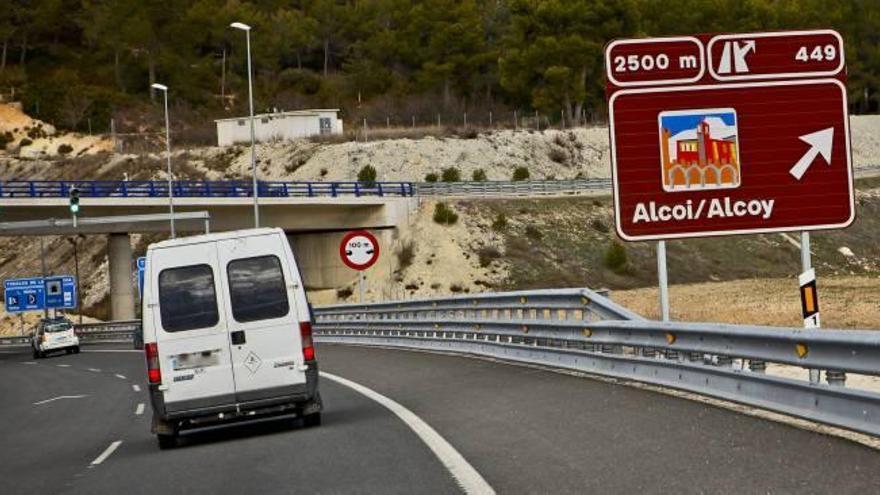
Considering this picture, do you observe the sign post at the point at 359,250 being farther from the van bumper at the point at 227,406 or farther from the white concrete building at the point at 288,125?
the white concrete building at the point at 288,125

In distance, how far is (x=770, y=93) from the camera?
17.9 metres

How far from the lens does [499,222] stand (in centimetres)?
7662

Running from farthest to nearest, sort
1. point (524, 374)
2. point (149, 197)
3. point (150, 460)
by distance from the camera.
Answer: point (149, 197) < point (524, 374) < point (150, 460)

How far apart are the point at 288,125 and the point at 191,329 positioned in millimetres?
93067

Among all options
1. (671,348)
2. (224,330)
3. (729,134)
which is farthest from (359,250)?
(671,348)

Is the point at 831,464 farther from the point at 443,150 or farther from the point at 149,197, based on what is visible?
the point at 443,150

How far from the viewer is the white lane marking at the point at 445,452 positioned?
10242 mm

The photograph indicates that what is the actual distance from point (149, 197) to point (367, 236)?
34.0 metres

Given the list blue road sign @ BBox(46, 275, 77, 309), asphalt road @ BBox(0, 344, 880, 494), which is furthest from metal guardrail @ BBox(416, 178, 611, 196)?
asphalt road @ BBox(0, 344, 880, 494)

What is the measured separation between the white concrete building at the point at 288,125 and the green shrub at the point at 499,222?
32577 millimetres

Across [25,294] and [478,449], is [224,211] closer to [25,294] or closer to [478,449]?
[25,294]

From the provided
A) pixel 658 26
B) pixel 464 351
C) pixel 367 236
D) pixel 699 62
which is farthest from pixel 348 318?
pixel 658 26

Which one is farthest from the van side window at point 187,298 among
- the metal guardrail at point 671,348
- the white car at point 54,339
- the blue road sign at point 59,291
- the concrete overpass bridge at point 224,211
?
the blue road sign at point 59,291

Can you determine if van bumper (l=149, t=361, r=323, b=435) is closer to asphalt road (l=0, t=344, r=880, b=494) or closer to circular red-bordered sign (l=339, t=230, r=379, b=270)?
asphalt road (l=0, t=344, r=880, b=494)
